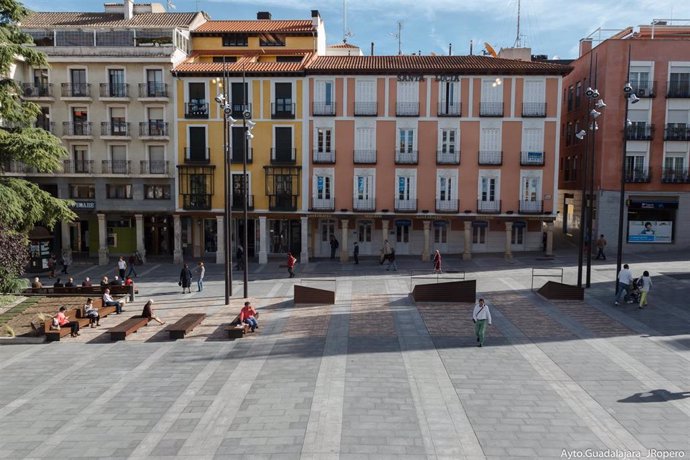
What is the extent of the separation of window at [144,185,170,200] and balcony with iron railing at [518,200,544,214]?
909 inches

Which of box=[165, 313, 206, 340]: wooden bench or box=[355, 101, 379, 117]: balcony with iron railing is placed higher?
box=[355, 101, 379, 117]: balcony with iron railing

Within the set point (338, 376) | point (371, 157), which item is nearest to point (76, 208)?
point (371, 157)

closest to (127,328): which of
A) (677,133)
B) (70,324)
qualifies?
(70,324)

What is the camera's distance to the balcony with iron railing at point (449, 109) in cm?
3437

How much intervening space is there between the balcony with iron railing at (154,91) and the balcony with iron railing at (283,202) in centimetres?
962

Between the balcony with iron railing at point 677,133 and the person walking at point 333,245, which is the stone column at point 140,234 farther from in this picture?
the balcony with iron railing at point 677,133

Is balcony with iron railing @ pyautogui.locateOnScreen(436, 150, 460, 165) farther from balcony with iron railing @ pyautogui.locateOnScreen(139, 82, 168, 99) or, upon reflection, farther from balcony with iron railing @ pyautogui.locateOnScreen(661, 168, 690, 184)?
balcony with iron railing @ pyautogui.locateOnScreen(139, 82, 168, 99)

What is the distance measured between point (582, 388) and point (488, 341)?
4.01 meters

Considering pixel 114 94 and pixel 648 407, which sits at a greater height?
pixel 114 94

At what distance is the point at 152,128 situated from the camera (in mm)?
35688

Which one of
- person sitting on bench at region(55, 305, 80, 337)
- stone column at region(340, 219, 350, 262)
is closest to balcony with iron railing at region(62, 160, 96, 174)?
stone column at region(340, 219, 350, 262)

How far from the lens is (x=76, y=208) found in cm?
3647

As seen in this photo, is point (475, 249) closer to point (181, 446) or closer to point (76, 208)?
point (76, 208)

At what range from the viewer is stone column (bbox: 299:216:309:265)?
34.9m
